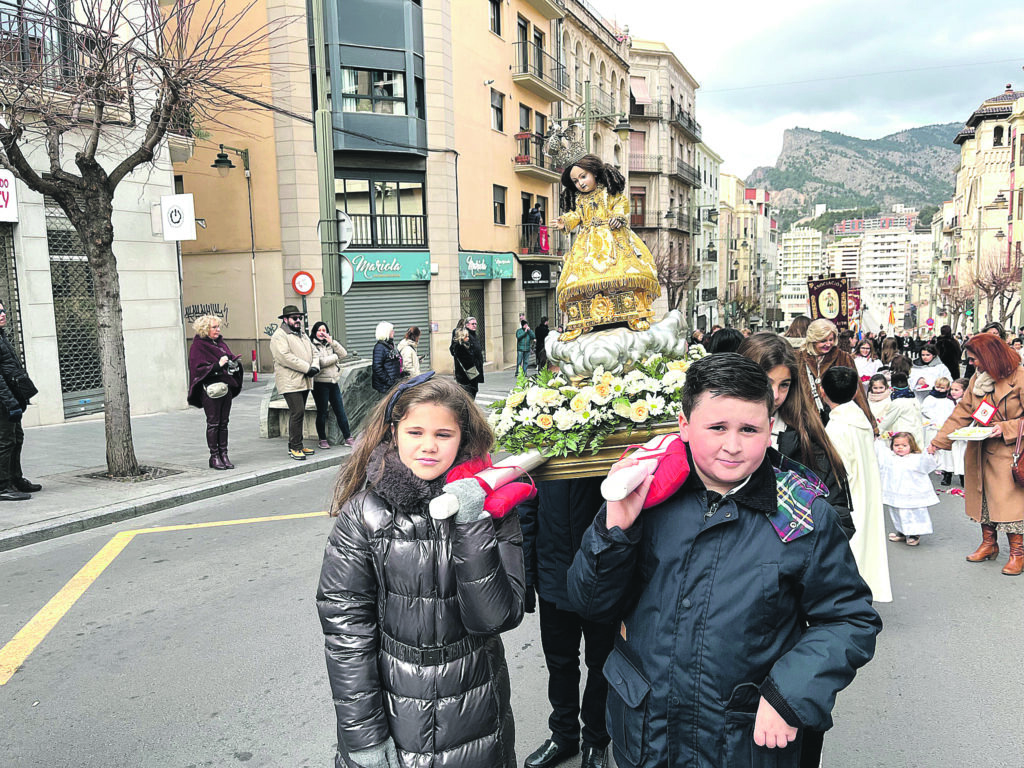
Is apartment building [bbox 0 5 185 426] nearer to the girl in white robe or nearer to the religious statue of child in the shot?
the religious statue of child

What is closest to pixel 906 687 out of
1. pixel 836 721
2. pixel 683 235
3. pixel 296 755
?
pixel 836 721

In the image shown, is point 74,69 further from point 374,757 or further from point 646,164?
point 646,164

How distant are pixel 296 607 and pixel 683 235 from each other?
4887cm

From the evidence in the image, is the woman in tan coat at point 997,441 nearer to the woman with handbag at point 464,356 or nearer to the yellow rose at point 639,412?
the yellow rose at point 639,412

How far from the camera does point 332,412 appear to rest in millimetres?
11320

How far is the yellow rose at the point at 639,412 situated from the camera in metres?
2.79

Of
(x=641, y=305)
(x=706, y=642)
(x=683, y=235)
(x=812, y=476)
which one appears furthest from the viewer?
(x=683, y=235)

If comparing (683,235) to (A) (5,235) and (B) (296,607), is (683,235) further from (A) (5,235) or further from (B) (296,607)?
(B) (296,607)

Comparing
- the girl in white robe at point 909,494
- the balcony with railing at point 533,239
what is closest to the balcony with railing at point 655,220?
the balcony with railing at point 533,239

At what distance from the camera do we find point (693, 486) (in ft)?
6.85

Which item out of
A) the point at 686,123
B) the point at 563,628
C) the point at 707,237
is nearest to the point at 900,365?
the point at 563,628

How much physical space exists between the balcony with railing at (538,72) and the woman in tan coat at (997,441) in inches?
956

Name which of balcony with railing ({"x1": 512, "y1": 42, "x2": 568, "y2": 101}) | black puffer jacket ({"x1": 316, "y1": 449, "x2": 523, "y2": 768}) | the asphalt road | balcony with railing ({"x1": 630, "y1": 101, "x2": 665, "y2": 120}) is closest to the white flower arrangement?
black puffer jacket ({"x1": 316, "y1": 449, "x2": 523, "y2": 768})

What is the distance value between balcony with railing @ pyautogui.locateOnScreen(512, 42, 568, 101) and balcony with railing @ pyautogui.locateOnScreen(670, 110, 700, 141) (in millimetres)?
18098
